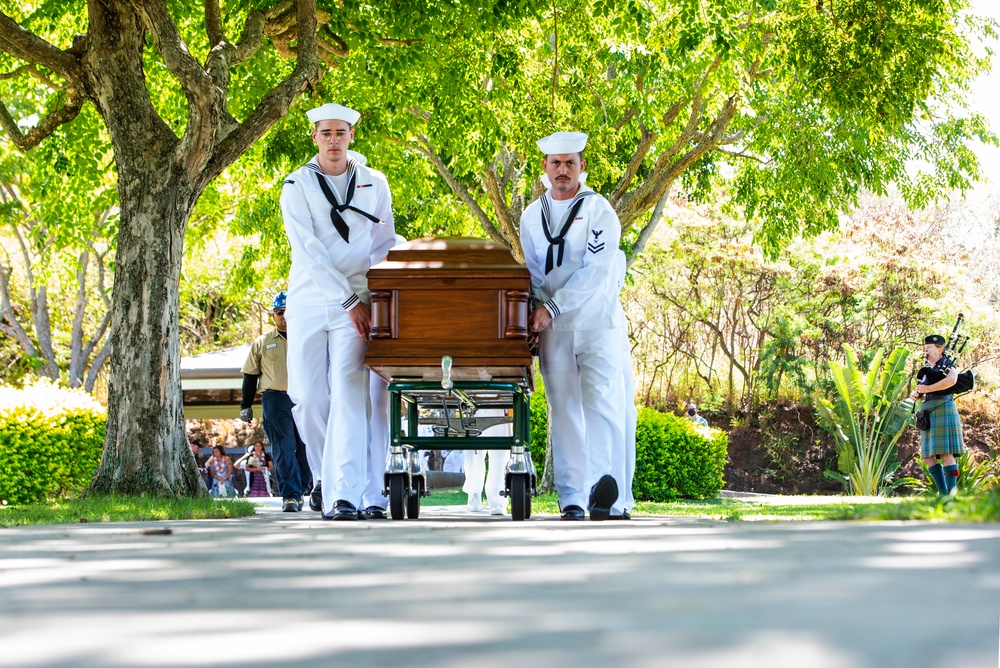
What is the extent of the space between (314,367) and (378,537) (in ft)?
11.6

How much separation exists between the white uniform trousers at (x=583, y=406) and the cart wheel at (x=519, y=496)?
306 millimetres

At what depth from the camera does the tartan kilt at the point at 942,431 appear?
14891mm

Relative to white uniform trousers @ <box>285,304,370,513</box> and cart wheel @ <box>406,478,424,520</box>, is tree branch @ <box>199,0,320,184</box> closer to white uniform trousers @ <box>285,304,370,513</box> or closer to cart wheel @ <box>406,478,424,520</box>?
white uniform trousers @ <box>285,304,370,513</box>

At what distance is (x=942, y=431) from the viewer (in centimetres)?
1498

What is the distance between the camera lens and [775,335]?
32.2m

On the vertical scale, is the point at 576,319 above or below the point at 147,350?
below

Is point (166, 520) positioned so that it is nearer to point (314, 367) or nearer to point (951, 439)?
point (314, 367)

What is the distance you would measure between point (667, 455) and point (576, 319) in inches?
434

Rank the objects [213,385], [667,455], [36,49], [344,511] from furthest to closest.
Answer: [213,385] < [667,455] < [36,49] < [344,511]

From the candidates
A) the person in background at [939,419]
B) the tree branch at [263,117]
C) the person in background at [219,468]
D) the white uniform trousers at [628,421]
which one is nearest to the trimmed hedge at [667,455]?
the person in background at [939,419]

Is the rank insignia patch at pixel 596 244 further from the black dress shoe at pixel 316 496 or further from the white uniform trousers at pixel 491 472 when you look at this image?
the black dress shoe at pixel 316 496

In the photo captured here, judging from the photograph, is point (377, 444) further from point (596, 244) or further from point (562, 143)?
point (562, 143)

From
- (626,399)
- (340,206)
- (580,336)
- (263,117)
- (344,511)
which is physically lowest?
(344,511)

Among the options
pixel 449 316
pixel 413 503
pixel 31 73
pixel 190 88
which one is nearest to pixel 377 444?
pixel 413 503
